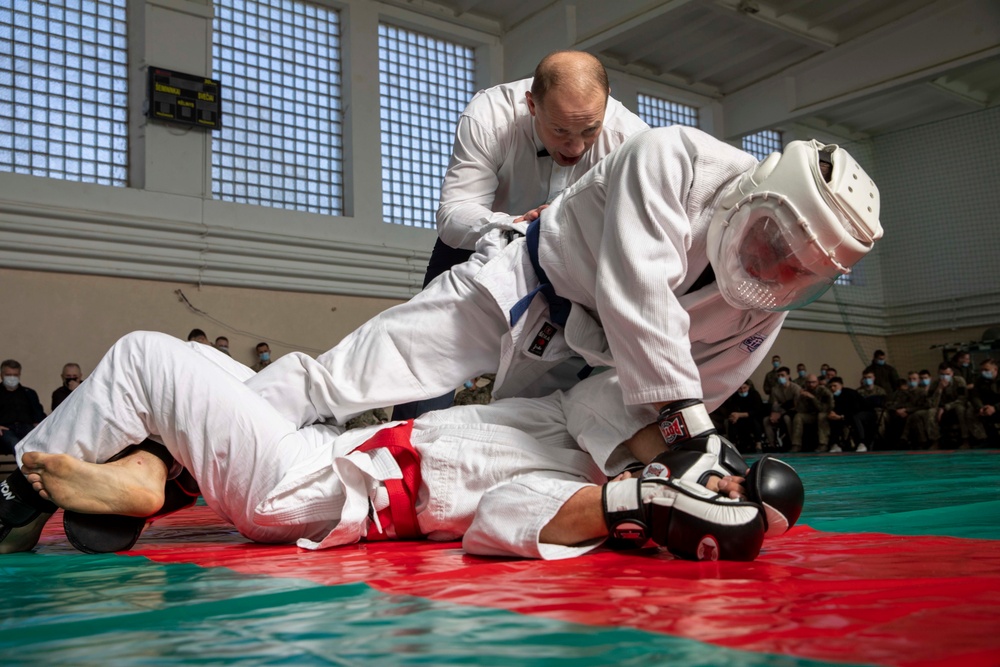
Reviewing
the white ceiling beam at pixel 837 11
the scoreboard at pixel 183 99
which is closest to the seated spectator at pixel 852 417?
the white ceiling beam at pixel 837 11

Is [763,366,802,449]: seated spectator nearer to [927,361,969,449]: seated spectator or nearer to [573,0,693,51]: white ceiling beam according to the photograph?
[927,361,969,449]: seated spectator

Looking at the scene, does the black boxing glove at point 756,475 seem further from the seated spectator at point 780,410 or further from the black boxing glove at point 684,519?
the seated spectator at point 780,410

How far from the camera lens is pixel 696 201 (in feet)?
7.04

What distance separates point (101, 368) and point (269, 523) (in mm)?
509

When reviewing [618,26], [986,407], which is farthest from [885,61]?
[986,407]

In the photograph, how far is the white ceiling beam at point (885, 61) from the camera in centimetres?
1035

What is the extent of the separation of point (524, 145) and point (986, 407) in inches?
337


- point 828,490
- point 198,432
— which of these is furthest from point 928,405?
point 198,432

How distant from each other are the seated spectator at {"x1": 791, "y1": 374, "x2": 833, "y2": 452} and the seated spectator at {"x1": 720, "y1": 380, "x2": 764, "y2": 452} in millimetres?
487

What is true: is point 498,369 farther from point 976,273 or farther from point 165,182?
point 976,273

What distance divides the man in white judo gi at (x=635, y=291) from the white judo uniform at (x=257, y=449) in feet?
0.84

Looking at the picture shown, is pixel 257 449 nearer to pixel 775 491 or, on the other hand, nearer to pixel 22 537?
pixel 22 537

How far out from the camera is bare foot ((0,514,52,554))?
2.00 metres

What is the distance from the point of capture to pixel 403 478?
198 centimetres
